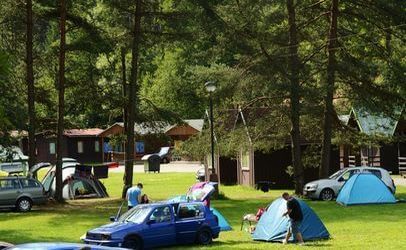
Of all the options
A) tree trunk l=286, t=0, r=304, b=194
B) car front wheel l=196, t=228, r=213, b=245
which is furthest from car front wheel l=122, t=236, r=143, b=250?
tree trunk l=286, t=0, r=304, b=194

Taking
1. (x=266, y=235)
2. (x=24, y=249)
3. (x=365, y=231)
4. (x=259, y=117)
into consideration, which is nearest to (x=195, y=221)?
(x=266, y=235)

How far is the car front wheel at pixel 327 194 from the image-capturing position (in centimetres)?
2997

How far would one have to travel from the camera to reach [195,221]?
1819 cm

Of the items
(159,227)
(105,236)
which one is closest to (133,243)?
(105,236)

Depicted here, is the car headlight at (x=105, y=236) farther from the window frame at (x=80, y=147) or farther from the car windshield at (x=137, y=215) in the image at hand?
the window frame at (x=80, y=147)

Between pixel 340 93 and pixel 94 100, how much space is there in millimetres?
12335

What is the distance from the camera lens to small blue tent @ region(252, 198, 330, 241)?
17828mm

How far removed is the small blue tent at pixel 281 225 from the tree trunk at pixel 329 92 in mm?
11958

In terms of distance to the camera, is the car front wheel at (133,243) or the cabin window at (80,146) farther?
the cabin window at (80,146)

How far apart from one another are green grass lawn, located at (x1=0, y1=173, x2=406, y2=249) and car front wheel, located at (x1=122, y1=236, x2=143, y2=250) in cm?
153

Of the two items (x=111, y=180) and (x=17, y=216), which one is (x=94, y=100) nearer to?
(x=17, y=216)

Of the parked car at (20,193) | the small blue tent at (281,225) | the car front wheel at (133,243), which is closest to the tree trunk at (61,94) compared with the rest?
the parked car at (20,193)

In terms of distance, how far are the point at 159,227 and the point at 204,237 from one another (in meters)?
1.51

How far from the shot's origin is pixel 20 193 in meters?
28.4
